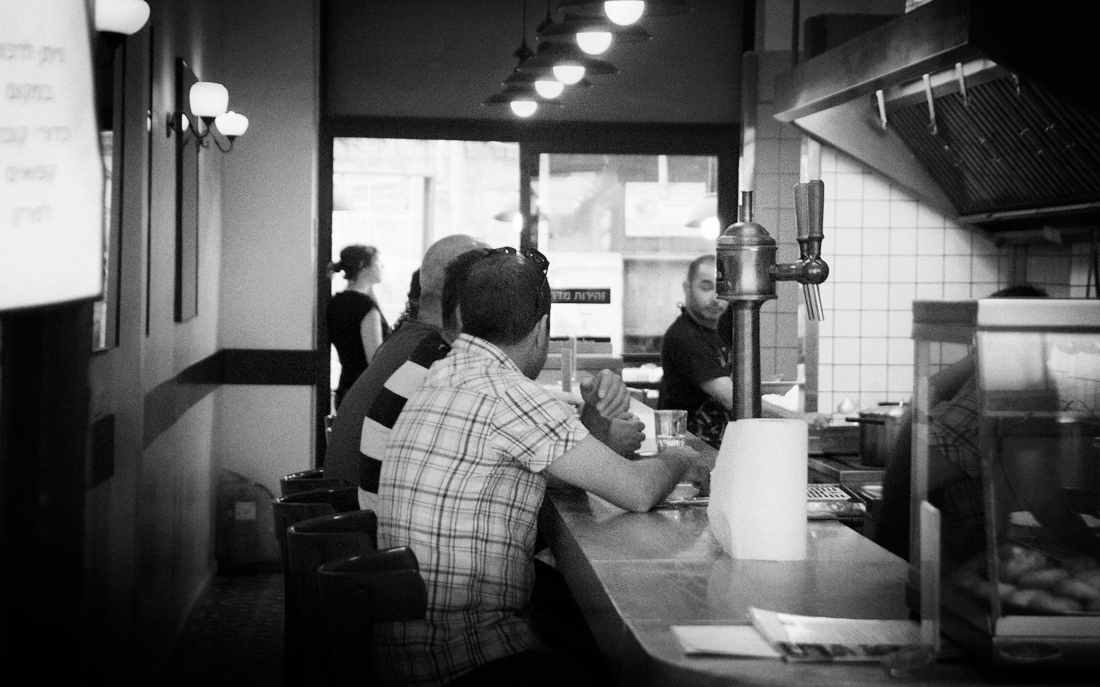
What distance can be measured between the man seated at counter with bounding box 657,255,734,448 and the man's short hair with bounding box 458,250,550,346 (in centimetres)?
256

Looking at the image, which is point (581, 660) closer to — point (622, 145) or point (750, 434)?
point (750, 434)

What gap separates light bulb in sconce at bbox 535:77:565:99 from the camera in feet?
18.8

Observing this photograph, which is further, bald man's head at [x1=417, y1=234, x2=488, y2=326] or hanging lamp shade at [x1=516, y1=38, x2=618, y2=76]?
hanging lamp shade at [x1=516, y1=38, x2=618, y2=76]

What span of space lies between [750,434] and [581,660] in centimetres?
83

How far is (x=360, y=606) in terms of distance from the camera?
2.17 metres

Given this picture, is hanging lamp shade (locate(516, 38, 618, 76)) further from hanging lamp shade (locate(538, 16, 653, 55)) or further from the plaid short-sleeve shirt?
the plaid short-sleeve shirt

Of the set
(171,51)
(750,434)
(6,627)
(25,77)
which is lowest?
(6,627)

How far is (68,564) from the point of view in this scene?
9.37 feet

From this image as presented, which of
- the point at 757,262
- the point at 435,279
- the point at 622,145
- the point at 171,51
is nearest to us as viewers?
the point at 757,262

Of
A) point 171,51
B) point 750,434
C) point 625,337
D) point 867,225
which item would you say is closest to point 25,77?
point 750,434

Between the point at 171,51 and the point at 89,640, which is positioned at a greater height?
the point at 171,51

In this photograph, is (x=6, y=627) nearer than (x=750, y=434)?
No

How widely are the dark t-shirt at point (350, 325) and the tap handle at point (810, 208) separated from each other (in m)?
5.15

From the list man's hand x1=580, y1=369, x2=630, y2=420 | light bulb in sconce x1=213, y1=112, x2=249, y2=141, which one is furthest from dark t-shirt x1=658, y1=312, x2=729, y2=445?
light bulb in sconce x1=213, y1=112, x2=249, y2=141
